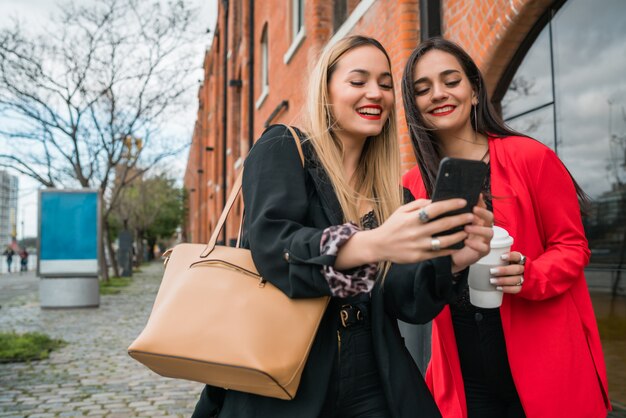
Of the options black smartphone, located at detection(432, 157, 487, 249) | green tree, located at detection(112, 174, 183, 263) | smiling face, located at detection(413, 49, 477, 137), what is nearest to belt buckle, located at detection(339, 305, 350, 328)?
black smartphone, located at detection(432, 157, 487, 249)

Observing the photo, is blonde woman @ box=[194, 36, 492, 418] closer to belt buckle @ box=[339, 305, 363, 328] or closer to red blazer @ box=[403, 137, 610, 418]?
belt buckle @ box=[339, 305, 363, 328]

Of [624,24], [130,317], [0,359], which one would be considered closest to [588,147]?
[624,24]

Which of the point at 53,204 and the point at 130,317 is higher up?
Result: the point at 53,204

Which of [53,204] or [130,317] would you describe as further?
[53,204]

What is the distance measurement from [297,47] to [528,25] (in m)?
6.78

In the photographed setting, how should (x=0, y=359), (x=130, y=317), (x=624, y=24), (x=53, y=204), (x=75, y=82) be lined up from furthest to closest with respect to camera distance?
(x=75, y=82), (x=53, y=204), (x=130, y=317), (x=0, y=359), (x=624, y=24)

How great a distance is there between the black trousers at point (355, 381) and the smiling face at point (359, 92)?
1.84ft

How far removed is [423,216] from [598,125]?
3813 millimetres

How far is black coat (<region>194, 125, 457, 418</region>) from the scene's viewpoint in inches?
57.2

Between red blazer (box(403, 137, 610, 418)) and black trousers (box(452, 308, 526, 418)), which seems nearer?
red blazer (box(403, 137, 610, 418))

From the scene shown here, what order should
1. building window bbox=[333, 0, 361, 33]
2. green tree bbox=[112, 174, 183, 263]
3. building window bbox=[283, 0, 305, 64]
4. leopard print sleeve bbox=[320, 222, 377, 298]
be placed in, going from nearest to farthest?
leopard print sleeve bbox=[320, 222, 377, 298], building window bbox=[333, 0, 361, 33], building window bbox=[283, 0, 305, 64], green tree bbox=[112, 174, 183, 263]

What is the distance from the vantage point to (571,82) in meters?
4.69

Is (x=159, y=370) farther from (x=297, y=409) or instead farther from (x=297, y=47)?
(x=297, y=47)

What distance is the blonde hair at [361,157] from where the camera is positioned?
169 centimetres
